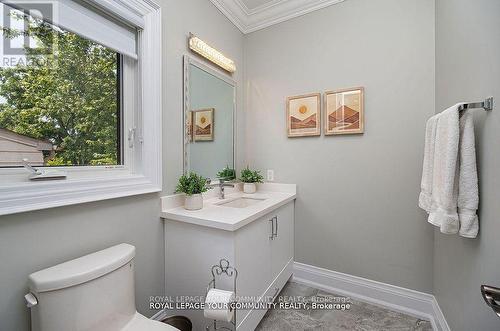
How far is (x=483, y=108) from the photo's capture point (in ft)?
3.21

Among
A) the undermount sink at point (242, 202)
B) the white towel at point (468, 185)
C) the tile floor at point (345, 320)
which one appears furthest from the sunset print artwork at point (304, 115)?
the tile floor at point (345, 320)

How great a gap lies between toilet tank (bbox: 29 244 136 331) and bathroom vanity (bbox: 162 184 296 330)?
34 centimetres

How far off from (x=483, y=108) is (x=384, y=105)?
75 cm

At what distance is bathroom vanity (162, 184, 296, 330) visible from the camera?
1189 millimetres

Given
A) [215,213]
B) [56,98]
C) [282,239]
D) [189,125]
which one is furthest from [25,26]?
[282,239]

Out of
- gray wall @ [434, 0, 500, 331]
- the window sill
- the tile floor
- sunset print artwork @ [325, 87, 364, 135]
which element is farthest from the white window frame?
gray wall @ [434, 0, 500, 331]

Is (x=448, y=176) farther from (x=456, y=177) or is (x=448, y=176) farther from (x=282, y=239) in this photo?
(x=282, y=239)

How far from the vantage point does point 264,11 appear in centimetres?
215

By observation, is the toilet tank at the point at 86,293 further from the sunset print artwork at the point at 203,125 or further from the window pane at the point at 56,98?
the sunset print artwork at the point at 203,125

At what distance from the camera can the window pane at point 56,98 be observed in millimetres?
917

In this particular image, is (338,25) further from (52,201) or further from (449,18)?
(52,201)

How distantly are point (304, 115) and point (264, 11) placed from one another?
3.81ft

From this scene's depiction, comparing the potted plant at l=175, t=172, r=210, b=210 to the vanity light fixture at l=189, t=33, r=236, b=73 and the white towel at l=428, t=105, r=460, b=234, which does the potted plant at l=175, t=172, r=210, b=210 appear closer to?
the vanity light fixture at l=189, t=33, r=236, b=73

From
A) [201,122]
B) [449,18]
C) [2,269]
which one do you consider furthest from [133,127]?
[449,18]
